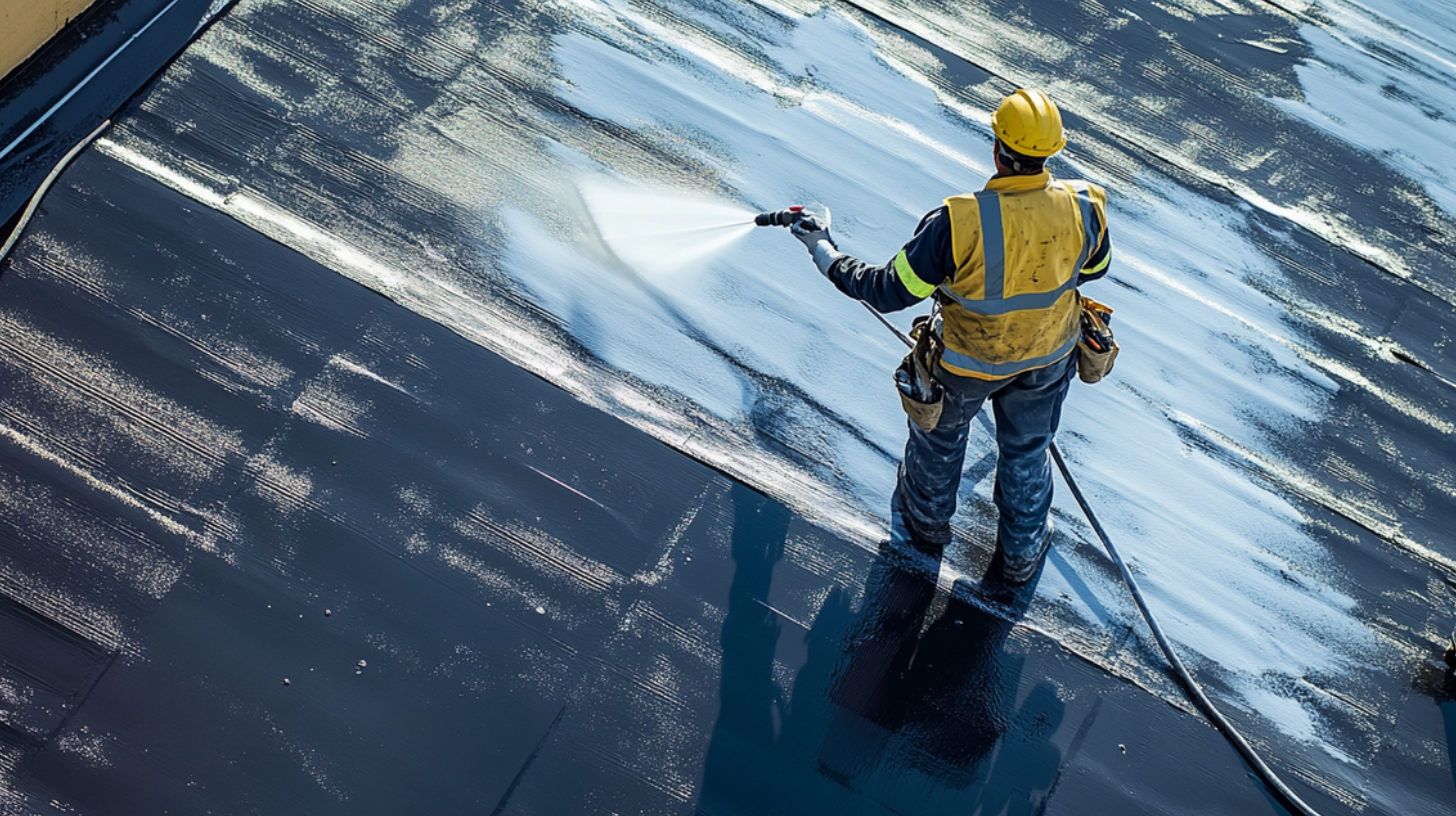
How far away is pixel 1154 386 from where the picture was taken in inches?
157

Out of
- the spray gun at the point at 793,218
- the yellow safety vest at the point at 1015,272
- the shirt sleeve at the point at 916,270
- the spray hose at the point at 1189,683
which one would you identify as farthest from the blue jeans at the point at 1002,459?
the spray gun at the point at 793,218

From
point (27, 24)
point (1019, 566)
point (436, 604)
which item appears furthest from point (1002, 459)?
point (27, 24)

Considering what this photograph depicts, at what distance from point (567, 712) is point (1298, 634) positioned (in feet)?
8.24

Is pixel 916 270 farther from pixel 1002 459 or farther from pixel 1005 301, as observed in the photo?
pixel 1002 459

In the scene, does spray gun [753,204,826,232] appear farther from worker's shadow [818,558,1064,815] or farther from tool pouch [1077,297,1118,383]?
worker's shadow [818,558,1064,815]

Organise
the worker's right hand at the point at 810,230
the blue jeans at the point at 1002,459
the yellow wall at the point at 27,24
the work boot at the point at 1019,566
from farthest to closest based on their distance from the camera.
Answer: the yellow wall at the point at 27,24
the work boot at the point at 1019,566
the worker's right hand at the point at 810,230
the blue jeans at the point at 1002,459

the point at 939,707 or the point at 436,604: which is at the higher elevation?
the point at 939,707

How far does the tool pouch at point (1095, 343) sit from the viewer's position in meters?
3.21

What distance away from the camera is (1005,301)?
287 centimetres

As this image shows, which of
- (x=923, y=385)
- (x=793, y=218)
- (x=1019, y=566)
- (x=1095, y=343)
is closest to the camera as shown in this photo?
(x=923, y=385)

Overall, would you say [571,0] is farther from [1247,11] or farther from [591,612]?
[1247,11]

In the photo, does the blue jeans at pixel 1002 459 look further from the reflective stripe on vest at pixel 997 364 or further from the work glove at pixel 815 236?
the work glove at pixel 815 236

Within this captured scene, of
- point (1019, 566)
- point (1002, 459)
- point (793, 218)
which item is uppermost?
point (793, 218)

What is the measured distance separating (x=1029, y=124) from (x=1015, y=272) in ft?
1.30
